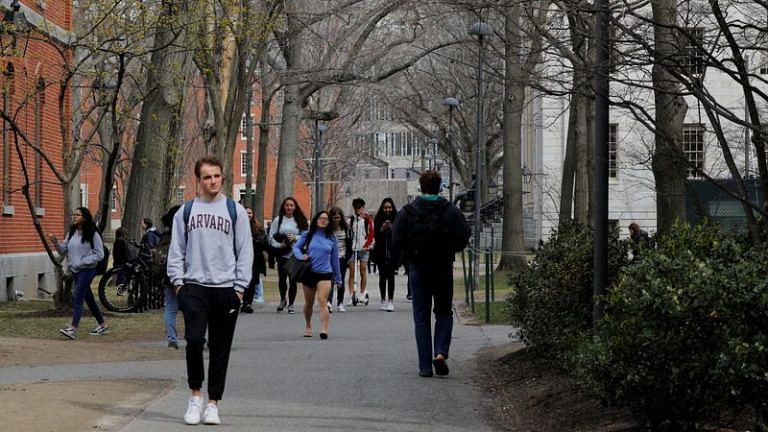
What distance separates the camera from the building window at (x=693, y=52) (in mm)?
8960

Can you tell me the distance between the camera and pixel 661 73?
521 inches

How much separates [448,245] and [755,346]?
5797 millimetres

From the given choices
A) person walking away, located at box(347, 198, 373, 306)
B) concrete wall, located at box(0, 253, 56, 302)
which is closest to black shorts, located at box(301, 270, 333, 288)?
person walking away, located at box(347, 198, 373, 306)

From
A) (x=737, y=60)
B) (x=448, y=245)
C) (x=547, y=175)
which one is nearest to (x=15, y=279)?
(x=448, y=245)

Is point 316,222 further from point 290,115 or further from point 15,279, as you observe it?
point 290,115

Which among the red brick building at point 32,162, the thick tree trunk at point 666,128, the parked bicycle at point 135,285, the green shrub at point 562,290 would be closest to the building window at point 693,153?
the thick tree trunk at point 666,128

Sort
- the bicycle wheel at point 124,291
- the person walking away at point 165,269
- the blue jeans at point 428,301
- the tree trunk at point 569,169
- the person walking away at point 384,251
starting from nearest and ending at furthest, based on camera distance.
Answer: the blue jeans at point 428,301 → the person walking away at point 165,269 → the bicycle wheel at point 124,291 → the person walking away at point 384,251 → the tree trunk at point 569,169

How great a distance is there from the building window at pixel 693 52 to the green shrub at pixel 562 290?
6.10 feet

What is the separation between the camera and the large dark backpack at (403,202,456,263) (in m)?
12.8

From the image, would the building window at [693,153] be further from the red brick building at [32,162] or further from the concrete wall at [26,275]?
the concrete wall at [26,275]

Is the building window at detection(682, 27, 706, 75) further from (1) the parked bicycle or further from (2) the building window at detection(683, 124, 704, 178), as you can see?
(1) the parked bicycle

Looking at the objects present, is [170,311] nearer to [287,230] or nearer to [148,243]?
[148,243]

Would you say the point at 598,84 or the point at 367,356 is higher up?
the point at 598,84

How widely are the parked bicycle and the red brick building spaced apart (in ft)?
7.69
